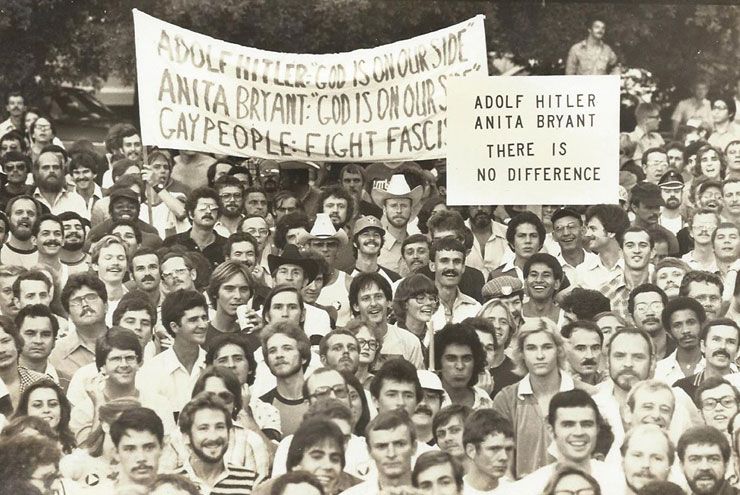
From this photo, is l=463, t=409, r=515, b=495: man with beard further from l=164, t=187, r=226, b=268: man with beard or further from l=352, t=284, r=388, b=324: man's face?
l=164, t=187, r=226, b=268: man with beard

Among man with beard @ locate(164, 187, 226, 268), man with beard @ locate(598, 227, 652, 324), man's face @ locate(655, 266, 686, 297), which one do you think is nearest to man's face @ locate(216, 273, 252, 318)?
man with beard @ locate(164, 187, 226, 268)

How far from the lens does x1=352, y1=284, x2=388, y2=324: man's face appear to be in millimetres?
10664

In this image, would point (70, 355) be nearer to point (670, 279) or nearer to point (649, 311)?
point (649, 311)

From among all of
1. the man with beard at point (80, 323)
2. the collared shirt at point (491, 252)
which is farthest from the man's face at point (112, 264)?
the collared shirt at point (491, 252)

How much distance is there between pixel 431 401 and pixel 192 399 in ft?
4.01

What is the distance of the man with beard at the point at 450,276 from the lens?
11.0m

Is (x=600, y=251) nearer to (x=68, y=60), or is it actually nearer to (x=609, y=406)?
(x=609, y=406)

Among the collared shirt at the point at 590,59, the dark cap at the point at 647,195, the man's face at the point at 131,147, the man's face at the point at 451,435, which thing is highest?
the collared shirt at the point at 590,59

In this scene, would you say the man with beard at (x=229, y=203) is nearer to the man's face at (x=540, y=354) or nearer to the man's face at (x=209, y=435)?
the man's face at (x=209, y=435)

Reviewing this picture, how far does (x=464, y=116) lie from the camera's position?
36.7 feet

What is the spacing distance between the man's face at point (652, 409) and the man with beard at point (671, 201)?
5.73 feet

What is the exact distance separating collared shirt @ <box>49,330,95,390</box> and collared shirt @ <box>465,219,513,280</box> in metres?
2.23

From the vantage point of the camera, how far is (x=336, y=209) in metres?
11.4

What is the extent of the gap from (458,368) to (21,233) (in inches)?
104
